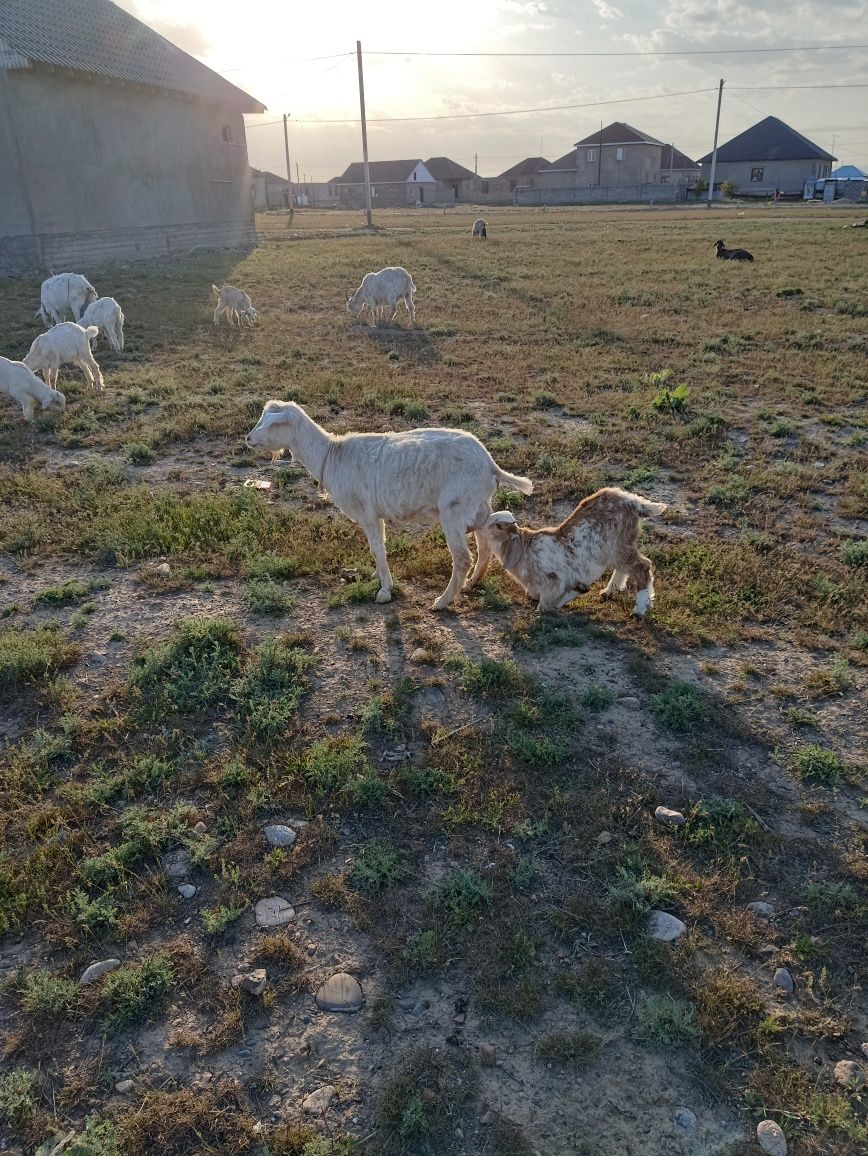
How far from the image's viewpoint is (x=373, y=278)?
1680 cm

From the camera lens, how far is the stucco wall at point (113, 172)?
23.4m

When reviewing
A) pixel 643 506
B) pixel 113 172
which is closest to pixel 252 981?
pixel 643 506

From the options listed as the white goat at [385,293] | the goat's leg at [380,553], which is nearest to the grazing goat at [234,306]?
the white goat at [385,293]

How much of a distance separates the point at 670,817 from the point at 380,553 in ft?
10.4

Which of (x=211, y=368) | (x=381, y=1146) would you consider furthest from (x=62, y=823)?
(x=211, y=368)

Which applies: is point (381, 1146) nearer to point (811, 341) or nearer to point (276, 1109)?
point (276, 1109)

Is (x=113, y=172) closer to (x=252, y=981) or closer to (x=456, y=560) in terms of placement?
(x=456, y=560)

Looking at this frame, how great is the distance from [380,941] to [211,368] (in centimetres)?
1192

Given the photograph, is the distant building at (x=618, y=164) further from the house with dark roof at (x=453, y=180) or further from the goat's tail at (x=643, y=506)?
the goat's tail at (x=643, y=506)

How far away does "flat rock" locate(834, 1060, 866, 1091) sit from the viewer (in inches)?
111

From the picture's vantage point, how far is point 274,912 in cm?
357

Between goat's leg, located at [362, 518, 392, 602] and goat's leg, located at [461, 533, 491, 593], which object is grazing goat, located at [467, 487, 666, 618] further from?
goat's leg, located at [362, 518, 392, 602]

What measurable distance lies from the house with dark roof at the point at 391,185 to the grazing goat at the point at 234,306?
75.8m

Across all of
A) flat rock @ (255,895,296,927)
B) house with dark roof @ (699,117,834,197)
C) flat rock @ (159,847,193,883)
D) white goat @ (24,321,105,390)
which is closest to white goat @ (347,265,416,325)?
white goat @ (24,321,105,390)
